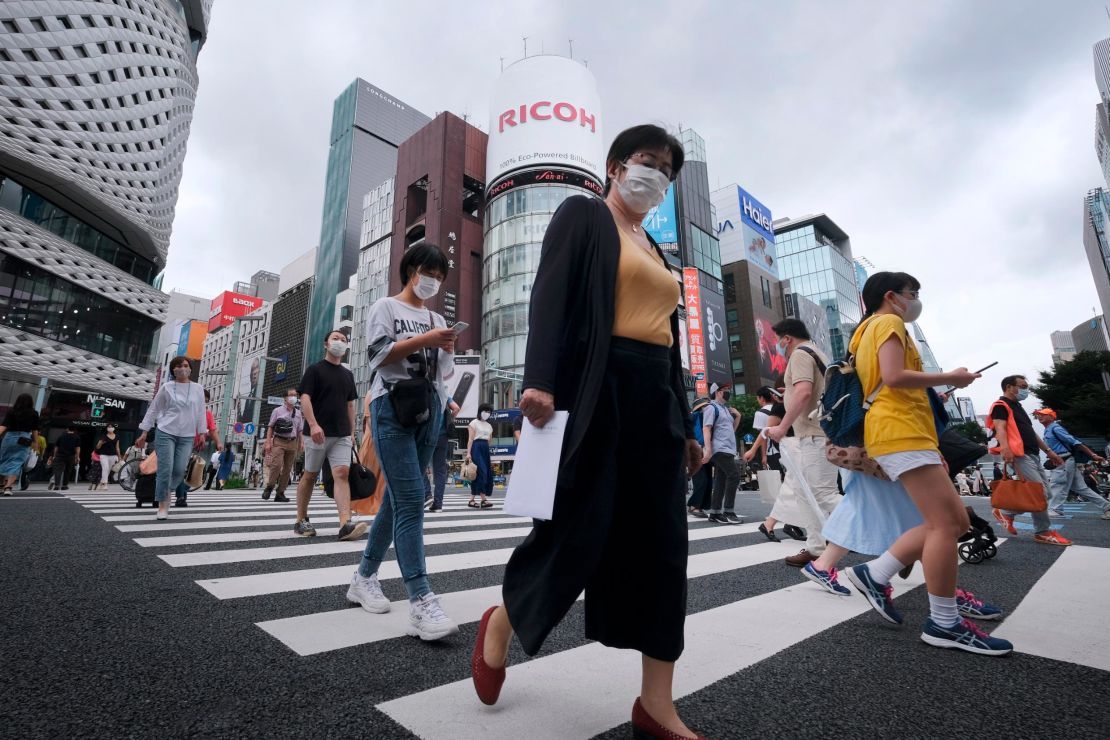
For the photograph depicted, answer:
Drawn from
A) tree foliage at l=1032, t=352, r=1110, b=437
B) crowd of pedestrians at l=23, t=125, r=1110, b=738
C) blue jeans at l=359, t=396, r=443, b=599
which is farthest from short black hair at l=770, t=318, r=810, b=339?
tree foliage at l=1032, t=352, r=1110, b=437

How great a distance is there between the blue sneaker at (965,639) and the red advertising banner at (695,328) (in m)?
45.8

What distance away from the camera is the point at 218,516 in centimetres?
650

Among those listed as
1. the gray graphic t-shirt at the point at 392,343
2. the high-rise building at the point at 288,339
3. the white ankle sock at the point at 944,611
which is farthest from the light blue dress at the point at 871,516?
the high-rise building at the point at 288,339

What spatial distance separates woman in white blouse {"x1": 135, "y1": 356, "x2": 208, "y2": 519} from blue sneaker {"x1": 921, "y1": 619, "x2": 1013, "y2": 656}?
22.5 feet

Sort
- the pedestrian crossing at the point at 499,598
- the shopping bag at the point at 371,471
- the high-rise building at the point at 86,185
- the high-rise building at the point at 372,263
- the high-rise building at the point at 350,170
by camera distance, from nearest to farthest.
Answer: the pedestrian crossing at the point at 499,598
the shopping bag at the point at 371,471
the high-rise building at the point at 86,185
the high-rise building at the point at 372,263
the high-rise building at the point at 350,170

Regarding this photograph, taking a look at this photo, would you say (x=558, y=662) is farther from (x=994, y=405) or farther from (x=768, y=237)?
(x=768, y=237)

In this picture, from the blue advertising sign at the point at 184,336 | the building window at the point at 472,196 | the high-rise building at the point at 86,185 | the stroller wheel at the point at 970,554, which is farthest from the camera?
the blue advertising sign at the point at 184,336

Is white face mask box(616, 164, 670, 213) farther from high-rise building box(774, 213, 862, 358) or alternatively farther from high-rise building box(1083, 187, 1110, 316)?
high-rise building box(1083, 187, 1110, 316)

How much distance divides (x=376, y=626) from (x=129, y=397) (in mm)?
34880

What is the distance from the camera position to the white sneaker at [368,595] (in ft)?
8.16

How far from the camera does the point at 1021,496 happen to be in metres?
4.84

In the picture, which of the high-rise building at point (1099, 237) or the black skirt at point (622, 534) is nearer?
the black skirt at point (622, 534)

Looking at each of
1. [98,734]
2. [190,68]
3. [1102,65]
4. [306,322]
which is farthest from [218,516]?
[1102,65]

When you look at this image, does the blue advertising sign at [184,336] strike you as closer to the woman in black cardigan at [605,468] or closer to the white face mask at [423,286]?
the white face mask at [423,286]
